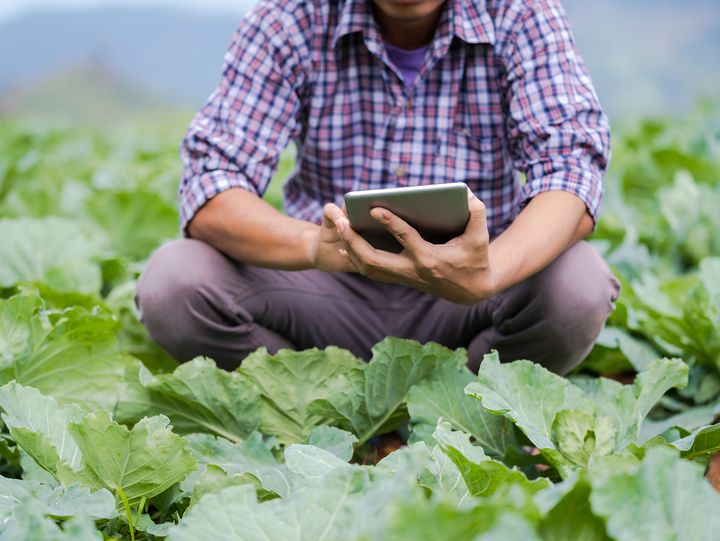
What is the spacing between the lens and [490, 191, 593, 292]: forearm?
1815 millimetres

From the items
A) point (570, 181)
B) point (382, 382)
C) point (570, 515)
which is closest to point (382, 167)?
point (570, 181)

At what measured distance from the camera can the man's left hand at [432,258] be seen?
1.68 m

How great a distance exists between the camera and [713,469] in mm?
1913

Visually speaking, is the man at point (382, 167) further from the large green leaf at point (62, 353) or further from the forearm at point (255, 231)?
the large green leaf at point (62, 353)

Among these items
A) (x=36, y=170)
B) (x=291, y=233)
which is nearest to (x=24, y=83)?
(x=36, y=170)

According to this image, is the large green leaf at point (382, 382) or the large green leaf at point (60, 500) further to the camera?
the large green leaf at point (382, 382)

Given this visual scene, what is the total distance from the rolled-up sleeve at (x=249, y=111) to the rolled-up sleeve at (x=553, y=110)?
1.72 ft

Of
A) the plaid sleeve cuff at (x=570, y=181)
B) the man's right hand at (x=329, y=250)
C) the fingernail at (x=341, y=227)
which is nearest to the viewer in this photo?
the fingernail at (x=341, y=227)

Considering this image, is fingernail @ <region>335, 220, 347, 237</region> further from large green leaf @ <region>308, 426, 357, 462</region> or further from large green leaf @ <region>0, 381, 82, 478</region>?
large green leaf @ <region>0, 381, 82, 478</region>

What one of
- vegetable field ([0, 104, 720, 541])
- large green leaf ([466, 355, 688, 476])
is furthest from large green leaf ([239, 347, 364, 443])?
large green leaf ([466, 355, 688, 476])

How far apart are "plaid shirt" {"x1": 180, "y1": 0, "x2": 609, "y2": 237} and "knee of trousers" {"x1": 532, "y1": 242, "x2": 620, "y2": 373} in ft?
0.40

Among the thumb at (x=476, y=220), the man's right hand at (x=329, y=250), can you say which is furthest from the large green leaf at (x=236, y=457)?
the thumb at (x=476, y=220)

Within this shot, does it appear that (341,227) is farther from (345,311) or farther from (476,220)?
(345,311)

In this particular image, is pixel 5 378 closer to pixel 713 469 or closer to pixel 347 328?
pixel 347 328
